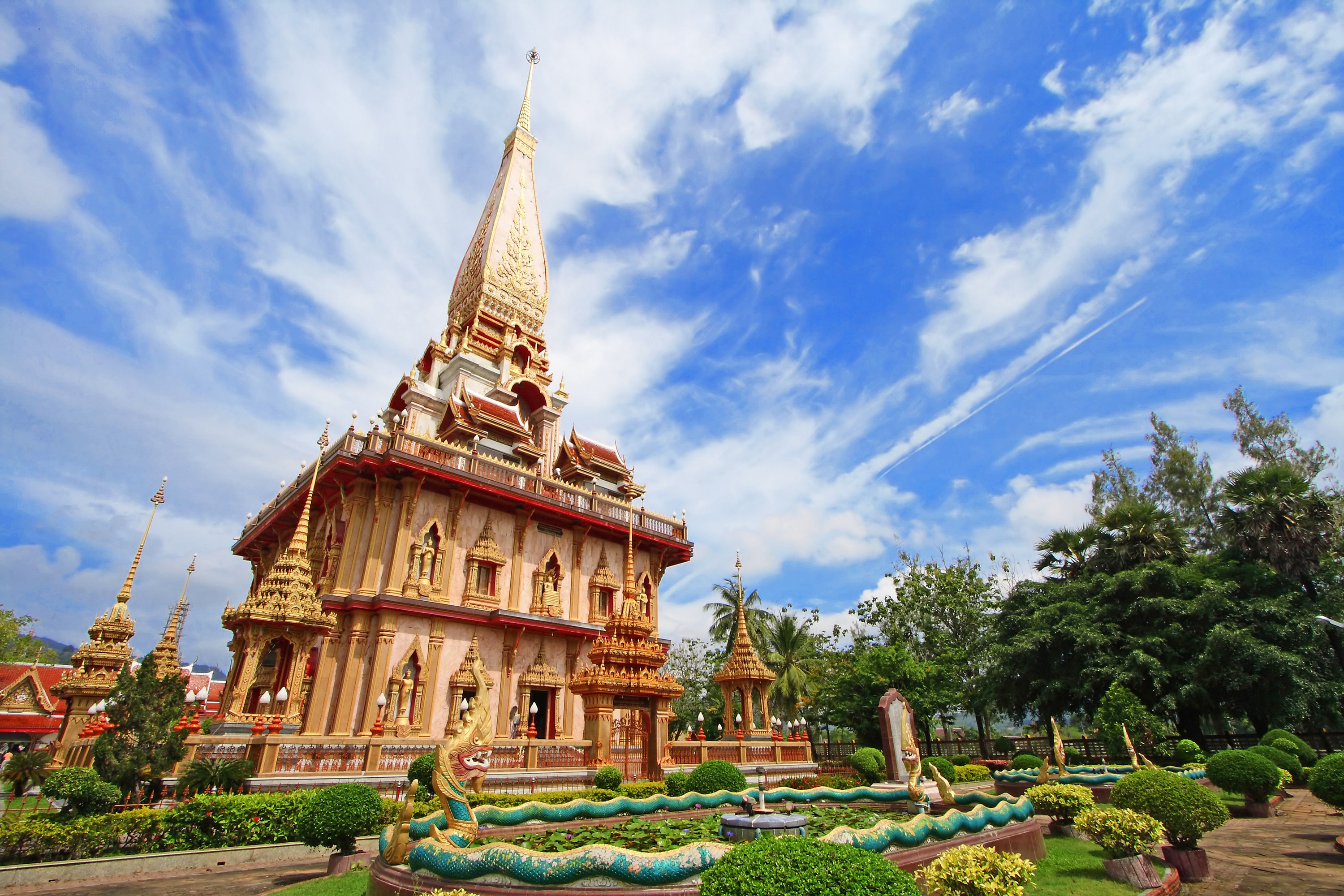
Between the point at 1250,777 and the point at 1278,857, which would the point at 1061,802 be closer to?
the point at 1278,857

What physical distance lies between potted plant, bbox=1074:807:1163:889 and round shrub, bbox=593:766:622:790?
9629 millimetres

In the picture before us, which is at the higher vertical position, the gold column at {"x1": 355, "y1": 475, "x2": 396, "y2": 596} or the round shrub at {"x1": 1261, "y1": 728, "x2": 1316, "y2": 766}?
the gold column at {"x1": 355, "y1": 475, "x2": 396, "y2": 596}

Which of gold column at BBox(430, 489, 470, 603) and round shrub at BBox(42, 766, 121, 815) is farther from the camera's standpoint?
gold column at BBox(430, 489, 470, 603)

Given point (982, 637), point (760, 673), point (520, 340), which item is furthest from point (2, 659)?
point (982, 637)

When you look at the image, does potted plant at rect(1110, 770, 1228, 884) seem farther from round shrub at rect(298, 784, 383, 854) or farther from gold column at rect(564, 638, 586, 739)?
gold column at rect(564, 638, 586, 739)

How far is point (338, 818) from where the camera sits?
9367mm

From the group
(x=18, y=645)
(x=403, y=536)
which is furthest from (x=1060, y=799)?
(x=18, y=645)

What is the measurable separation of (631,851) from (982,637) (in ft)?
105

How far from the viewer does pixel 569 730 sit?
22641mm

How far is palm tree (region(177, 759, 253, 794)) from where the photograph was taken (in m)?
12.3

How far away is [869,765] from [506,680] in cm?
1201

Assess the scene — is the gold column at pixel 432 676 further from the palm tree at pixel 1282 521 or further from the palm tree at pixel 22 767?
the palm tree at pixel 1282 521

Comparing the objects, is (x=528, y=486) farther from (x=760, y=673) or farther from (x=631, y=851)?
(x=631, y=851)

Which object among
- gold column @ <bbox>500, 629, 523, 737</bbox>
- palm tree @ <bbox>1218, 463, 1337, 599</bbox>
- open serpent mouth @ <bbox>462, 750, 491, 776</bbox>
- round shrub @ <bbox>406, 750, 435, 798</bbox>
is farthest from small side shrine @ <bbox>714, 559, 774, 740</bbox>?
palm tree @ <bbox>1218, 463, 1337, 599</bbox>
